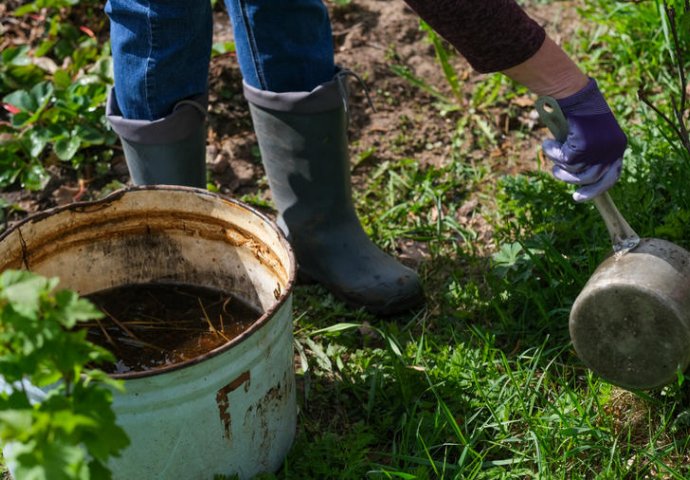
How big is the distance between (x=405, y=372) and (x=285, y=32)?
92 centimetres

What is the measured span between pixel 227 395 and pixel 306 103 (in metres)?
0.91

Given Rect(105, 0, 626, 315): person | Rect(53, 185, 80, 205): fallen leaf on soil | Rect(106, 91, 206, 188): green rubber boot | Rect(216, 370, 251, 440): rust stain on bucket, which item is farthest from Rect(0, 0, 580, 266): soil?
Rect(216, 370, 251, 440): rust stain on bucket

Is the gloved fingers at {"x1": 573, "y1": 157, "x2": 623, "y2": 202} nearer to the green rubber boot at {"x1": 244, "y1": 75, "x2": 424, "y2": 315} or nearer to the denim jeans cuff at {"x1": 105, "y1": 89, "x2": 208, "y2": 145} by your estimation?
the green rubber boot at {"x1": 244, "y1": 75, "x2": 424, "y2": 315}

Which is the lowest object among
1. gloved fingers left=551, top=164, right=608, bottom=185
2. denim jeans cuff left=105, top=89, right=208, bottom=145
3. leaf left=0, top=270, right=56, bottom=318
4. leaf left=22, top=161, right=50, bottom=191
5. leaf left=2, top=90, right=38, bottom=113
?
leaf left=22, top=161, right=50, bottom=191

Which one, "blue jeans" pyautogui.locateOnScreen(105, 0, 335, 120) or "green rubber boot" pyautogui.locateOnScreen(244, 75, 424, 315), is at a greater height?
"blue jeans" pyautogui.locateOnScreen(105, 0, 335, 120)

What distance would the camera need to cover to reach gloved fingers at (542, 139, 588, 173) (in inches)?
79.7

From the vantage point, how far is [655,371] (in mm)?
2045

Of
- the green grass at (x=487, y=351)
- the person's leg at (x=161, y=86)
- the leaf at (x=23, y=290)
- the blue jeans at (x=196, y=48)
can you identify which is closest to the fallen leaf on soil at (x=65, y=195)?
the person's leg at (x=161, y=86)

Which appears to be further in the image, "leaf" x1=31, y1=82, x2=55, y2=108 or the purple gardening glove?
"leaf" x1=31, y1=82, x2=55, y2=108

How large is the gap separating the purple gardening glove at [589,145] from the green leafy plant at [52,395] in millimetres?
1112

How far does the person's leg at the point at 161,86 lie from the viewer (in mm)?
2248

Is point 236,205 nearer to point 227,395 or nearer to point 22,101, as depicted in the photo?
point 227,395

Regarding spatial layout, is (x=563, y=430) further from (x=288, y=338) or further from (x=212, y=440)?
(x=212, y=440)

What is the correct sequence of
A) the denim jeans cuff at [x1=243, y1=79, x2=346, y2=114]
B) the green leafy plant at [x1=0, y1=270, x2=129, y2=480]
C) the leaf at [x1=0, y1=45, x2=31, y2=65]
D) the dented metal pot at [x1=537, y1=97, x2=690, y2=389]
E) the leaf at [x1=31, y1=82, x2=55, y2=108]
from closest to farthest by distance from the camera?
the green leafy plant at [x1=0, y1=270, x2=129, y2=480] < the dented metal pot at [x1=537, y1=97, x2=690, y2=389] < the denim jeans cuff at [x1=243, y1=79, x2=346, y2=114] < the leaf at [x1=31, y1=82, x2=55, y2=108] < the leaf at [x1=0, y1=45, x2=31, y2=65]
